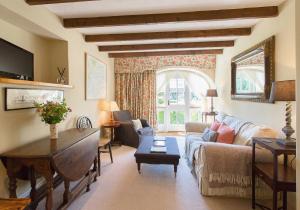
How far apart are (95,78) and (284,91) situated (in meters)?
3.58

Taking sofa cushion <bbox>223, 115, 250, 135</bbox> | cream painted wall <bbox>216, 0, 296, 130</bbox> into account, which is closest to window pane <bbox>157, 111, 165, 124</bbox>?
cream painted wall <bbox>216, 0, 296, 130</bbox>

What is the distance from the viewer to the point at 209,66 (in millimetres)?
5871

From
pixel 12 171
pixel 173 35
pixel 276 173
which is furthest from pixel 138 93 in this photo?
pixel 276 173

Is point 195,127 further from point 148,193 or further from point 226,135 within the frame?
point 148,193

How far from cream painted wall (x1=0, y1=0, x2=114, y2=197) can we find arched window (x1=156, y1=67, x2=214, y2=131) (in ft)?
9.06

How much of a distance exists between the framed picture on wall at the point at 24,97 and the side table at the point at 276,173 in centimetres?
258

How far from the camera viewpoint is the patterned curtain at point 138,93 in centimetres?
596

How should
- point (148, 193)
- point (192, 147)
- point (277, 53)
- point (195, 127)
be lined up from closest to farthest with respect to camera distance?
point (148, 193)
point (277, 53)
point (192, 147)
point (195, 127)

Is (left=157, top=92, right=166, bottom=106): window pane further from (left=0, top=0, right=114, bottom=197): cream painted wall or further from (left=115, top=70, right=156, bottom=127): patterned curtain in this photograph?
(left=0, top=0, right=114, bottom=197): cream painted wall

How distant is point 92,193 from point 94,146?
615 mm

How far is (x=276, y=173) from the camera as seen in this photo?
184 cm

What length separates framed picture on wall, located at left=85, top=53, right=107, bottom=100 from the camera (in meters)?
4.04

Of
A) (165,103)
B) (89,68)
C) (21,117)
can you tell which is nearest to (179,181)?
(21,117)

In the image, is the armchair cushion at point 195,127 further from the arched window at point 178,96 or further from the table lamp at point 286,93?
the table lamp at point 286,93
